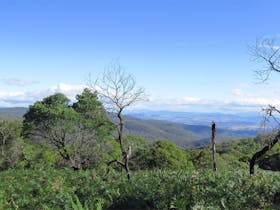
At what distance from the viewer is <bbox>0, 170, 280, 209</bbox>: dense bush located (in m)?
12.5

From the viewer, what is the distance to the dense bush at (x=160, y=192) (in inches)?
493

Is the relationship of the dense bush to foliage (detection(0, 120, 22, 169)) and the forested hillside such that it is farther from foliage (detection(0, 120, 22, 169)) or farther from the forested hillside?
foliage (detection(0, 120, 22, 169))

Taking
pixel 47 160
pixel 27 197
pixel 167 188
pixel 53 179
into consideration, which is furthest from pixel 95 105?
pixel 167 188

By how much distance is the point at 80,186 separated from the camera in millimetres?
17172

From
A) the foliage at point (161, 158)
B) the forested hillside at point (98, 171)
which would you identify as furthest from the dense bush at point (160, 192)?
the foliage at point (161, 158)

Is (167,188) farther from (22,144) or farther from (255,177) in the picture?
(22,144)

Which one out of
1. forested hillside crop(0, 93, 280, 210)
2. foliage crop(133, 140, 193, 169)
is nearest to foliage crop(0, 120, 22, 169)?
forested hillside crop(0, 93, 280, 210)

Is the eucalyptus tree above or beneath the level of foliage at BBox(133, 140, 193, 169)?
above

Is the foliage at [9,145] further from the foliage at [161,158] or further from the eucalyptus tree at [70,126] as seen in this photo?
the foliage at [161,158]

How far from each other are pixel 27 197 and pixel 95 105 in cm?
2200

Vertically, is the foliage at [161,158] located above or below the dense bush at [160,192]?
below

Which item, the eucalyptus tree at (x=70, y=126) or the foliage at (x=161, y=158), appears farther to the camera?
the foliage at (x=161, y=158)

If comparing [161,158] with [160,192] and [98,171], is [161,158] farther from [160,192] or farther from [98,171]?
[160,192]

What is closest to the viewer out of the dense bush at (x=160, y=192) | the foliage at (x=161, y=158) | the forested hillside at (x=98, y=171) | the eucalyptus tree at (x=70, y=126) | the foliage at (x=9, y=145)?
the dense bush at (x=160, y=192)
